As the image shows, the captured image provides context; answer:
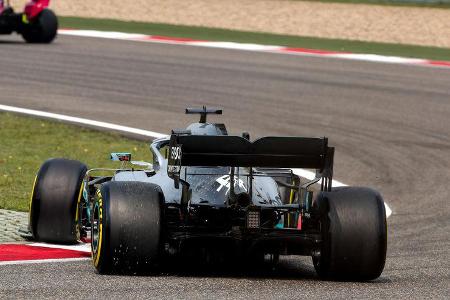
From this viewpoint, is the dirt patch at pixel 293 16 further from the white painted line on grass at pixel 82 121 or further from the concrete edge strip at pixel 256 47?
the white painted line on grass at pixel 82 121

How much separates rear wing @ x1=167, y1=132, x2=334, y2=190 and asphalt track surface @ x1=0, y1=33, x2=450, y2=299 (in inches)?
32.8

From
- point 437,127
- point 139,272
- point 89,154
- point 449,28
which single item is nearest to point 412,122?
point 437,127

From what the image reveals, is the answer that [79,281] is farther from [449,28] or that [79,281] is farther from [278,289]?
[449,28]

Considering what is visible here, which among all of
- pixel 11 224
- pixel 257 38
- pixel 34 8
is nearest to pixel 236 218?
pixel 11 224

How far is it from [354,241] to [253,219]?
2.42 ft

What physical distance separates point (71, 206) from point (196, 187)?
1394 millimetres

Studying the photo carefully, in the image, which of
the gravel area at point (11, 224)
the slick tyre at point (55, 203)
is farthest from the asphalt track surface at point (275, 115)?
the gravel area at point (11, 224)

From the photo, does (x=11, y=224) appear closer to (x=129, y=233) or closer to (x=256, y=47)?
(x=129, y=233)

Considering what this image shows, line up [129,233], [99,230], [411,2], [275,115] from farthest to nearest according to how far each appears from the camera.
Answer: [411,2]
[275,115]
[99,230]
[129,233]

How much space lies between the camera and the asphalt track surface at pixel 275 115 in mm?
8672

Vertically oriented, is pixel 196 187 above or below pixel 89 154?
above

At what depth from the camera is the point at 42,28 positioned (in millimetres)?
29203

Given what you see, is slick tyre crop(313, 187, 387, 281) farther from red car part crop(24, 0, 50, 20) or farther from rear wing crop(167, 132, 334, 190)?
red car part crop(24, 0, 50, 20)

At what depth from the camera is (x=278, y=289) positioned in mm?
8570
